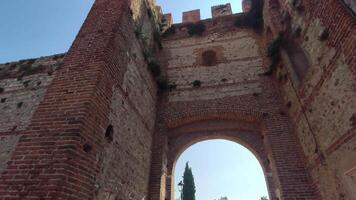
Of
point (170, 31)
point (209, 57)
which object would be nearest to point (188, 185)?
point (209, 57)

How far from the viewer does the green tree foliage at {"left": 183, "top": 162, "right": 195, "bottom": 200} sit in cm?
2402

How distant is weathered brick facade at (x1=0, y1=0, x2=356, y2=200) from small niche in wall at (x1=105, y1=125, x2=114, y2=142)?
0.14ft

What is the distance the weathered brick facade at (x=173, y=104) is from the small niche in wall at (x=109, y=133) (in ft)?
0.14

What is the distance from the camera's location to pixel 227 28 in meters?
10.1

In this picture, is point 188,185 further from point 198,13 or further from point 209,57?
point 198,13

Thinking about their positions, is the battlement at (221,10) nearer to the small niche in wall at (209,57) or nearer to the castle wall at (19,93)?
the small niche in wall at (209,57)

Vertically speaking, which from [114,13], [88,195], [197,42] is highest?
[197,42]

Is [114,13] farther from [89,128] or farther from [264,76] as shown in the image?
[264,76]

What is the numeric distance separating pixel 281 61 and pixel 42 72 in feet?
27.2

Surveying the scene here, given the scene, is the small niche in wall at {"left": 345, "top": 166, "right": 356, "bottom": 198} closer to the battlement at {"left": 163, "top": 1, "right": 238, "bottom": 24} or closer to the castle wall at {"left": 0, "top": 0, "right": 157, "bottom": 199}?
the castle wall at {"left": 0, "top": 0, "right": 157, "bottom": 199}

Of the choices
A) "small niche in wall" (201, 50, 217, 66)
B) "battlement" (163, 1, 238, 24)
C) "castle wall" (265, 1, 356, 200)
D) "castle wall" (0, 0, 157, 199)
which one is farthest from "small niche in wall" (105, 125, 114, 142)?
"battlement" (163, 1, 238, 24)

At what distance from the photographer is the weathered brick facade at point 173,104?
12.7 ft

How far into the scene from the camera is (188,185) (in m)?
Result: 24.8

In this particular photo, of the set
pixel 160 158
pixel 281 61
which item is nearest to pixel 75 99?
pixel 160 158
